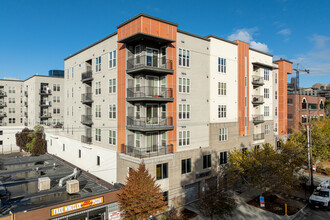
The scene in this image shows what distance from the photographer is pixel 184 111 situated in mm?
26562

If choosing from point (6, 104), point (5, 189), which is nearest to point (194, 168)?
point (5, 189)

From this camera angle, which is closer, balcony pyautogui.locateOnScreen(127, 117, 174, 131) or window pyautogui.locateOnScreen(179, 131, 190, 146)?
balcony pyautogui.locateOnScreen(127, 117, 174, 131)

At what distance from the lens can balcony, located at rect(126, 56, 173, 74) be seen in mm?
23438

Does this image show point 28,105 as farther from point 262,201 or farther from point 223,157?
point 262,201

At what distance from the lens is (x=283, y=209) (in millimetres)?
24141

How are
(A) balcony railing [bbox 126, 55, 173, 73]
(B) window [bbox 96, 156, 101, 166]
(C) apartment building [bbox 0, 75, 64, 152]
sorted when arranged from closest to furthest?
(A) balcony railing [bbox 126, 55, 173, 73]
(B) window [bbox 96, 156, 101, 166]
(C) apartment building [bbox 0, 75, 64, 152]

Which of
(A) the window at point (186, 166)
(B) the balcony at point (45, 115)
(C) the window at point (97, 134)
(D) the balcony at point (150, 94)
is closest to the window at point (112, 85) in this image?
(D) the balcony at point (150, 94)

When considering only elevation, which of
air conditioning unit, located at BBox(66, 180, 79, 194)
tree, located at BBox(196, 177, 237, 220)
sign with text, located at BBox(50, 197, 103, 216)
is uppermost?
air conditioning unit, located at BBox(66, 180, 79, 194)

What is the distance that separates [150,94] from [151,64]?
3373 mm

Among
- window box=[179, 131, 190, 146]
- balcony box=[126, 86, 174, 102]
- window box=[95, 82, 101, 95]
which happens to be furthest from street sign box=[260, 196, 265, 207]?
window box=[95, 82, 101, 95]

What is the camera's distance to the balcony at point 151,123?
76.8 ft

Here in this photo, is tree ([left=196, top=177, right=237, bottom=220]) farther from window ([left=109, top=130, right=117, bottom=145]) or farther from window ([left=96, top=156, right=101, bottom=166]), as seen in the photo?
window ([left=96, top=156, right=101, bottom=166])

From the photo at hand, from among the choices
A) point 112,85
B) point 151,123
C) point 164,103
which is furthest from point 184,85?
point 112,85

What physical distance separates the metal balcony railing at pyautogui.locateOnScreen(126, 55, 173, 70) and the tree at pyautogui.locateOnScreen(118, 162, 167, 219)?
11.6 metres
